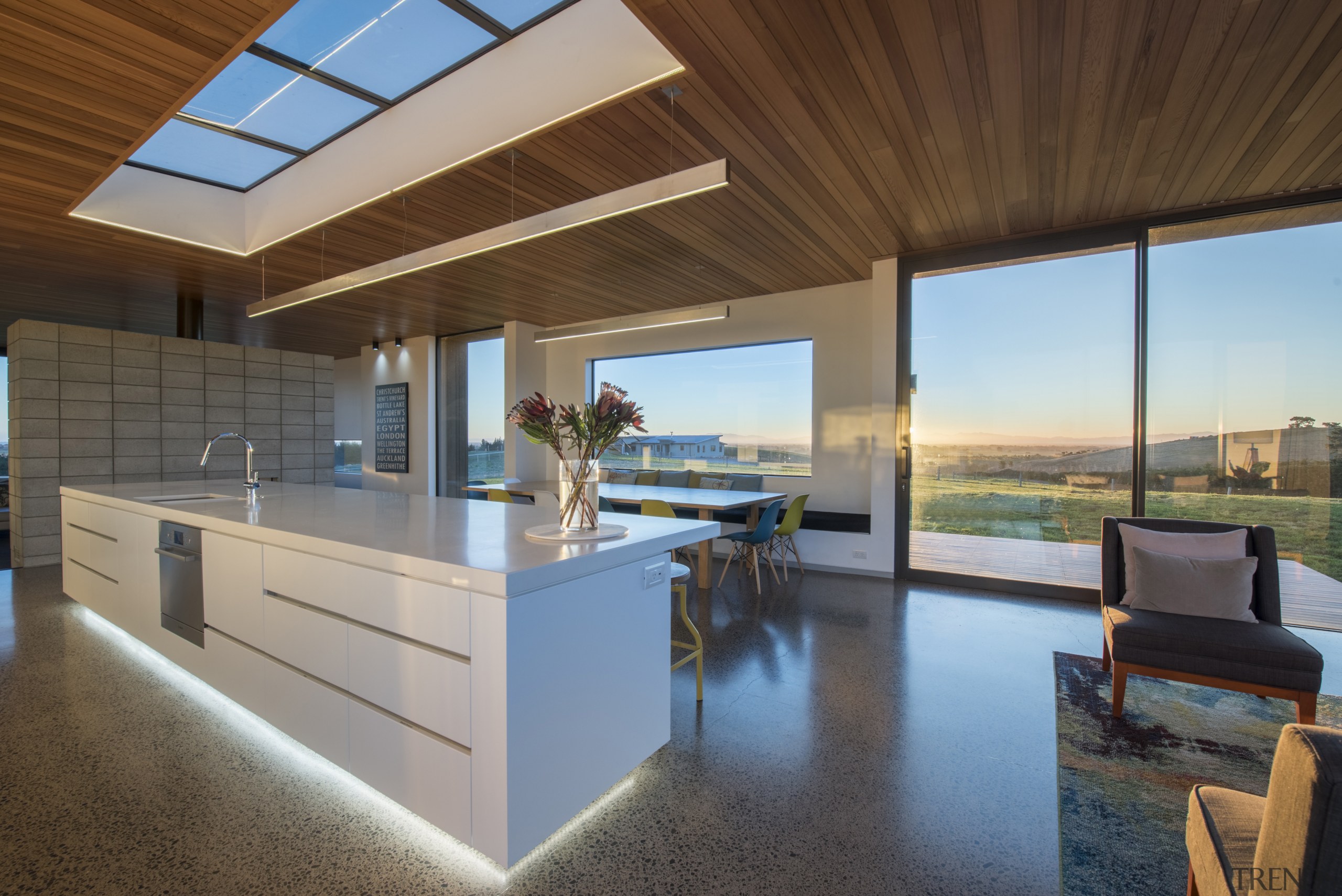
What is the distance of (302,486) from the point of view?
419cm

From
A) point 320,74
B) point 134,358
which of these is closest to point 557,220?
point 320,74

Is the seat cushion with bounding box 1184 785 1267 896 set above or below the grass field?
below

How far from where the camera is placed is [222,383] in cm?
679

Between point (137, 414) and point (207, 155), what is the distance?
3.64m

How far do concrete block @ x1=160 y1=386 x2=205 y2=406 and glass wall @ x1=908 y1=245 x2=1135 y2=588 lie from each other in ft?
25.4

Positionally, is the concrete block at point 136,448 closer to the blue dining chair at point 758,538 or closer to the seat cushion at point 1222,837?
the blue dining chair at point 758,538

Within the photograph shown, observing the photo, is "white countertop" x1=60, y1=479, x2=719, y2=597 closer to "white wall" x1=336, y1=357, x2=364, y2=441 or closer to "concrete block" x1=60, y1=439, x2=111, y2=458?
"concrete block" x1=60, y1=439, x2=111, y2=458

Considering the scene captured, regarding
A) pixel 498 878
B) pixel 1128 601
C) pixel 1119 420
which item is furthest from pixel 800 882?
pixel 1119 420

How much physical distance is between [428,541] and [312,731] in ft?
2.86

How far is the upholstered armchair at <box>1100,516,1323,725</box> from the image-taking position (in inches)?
92.2

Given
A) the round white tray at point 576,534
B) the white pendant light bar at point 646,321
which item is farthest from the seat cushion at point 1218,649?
the white pendant light bar at point 646,321

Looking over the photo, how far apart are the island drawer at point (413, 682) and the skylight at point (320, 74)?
280 centimetres

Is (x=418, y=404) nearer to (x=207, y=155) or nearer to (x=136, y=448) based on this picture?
(x=136, y=448)
